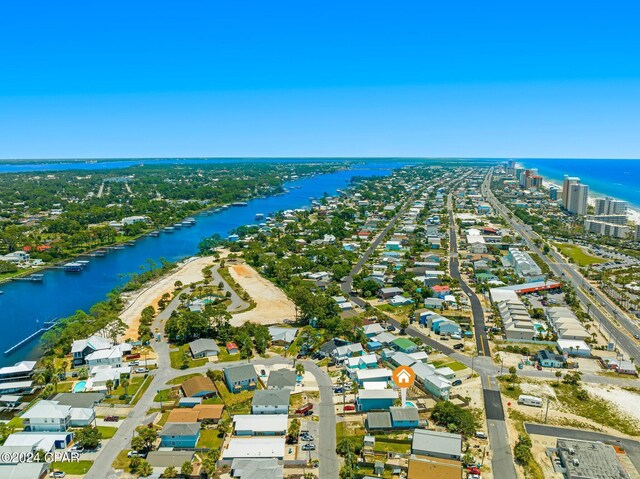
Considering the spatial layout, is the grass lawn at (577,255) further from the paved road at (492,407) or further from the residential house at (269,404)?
the residential house at (269,404)

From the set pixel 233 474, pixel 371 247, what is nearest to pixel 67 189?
pixel 371 247

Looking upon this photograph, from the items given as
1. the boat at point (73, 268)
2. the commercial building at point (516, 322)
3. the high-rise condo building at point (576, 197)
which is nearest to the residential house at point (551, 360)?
the commercial building at point (516, 322)

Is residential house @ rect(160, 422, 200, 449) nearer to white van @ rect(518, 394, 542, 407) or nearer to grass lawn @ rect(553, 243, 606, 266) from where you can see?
white van @ rect(518, 394, 542, 407)

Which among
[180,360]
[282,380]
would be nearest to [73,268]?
[180,360]

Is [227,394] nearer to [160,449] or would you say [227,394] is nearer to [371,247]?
[160,449]

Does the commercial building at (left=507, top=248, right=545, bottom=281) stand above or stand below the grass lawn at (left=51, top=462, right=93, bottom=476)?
below

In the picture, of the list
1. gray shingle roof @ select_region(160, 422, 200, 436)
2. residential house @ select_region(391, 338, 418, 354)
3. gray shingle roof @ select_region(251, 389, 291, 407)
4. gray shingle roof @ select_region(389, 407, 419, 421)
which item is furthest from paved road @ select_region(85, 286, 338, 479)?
residential house @ select_region(391, 338, 418, 354)

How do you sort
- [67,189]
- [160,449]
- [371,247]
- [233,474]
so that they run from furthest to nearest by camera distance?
[67,189] → [371,247] → [160,449] → [233,474]
